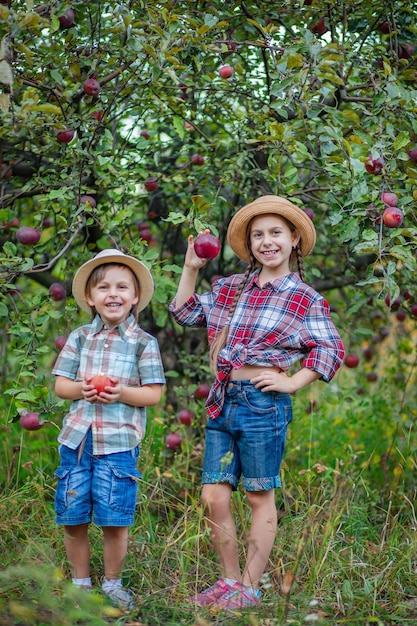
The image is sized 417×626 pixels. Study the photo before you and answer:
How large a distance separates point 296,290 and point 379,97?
757mm

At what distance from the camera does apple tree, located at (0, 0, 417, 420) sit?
103 inches

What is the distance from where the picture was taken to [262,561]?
8.43 feet

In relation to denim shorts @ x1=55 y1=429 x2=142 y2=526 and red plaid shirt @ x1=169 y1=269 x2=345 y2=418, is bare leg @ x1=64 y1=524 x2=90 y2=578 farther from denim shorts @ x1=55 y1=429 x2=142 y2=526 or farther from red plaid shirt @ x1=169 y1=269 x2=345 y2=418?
red plaid shirt @ x1=169 y1=269 x2=345 y2=418

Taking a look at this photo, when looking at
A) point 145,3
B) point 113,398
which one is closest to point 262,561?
point 113,398

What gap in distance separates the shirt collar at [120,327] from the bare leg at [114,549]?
0.61 meters

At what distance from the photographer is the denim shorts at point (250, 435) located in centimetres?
257

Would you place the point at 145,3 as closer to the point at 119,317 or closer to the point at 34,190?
the point at 34,190

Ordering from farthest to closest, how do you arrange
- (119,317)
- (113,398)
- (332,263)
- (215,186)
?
1. (332,263)
2. (215,186)
3. (119,317)
4. (113,398)

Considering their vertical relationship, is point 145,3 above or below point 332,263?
above

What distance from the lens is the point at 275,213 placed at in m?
2.71

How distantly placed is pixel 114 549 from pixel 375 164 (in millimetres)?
1513

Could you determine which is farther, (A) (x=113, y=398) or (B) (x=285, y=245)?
(B) (x=285, y=245)

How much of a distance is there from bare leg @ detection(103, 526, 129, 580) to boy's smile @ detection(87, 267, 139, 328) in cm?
65

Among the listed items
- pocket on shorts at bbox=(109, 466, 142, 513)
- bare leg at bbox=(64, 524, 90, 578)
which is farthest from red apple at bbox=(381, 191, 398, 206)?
bare leg at bbox=(64, 524, 90, 578)
